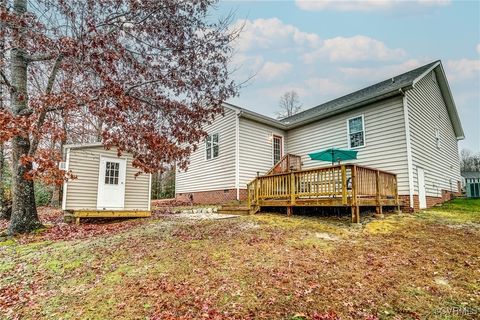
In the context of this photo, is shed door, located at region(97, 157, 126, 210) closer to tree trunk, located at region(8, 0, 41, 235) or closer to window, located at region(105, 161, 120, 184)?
window, located at region(105, 161, 120, 184)

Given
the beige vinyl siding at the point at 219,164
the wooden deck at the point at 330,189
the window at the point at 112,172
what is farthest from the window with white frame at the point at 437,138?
the window at the point at 112,172

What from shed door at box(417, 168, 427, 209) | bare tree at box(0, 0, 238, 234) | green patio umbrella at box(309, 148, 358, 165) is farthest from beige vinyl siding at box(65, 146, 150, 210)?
shed door at box(417, 168, 427, 209)

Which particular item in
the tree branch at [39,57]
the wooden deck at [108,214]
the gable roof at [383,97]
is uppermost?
the gable roof at [383,97]

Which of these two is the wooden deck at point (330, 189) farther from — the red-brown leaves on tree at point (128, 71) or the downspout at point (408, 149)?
the red-brown leaves on tree at point (128, 71)

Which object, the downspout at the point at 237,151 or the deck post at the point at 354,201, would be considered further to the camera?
the downspout at the point at 237,151

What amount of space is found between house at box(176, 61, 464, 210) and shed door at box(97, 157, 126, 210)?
5004 millimetres

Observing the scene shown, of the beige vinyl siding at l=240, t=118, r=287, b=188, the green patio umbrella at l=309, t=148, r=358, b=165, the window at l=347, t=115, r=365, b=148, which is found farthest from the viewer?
the beige vinyl siding at l=240, t=118, r=287, b=188

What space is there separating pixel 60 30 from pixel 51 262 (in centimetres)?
519

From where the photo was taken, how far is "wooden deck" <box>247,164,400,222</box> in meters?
7.54

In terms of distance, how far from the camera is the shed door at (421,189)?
1027 centimetres

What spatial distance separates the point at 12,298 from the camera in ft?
13.5

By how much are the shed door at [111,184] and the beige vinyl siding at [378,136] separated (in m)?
9.00

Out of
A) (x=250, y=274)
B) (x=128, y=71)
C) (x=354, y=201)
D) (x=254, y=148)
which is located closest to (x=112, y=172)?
(x=128, y=71)

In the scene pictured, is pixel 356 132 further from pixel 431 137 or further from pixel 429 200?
pixel 429 200
